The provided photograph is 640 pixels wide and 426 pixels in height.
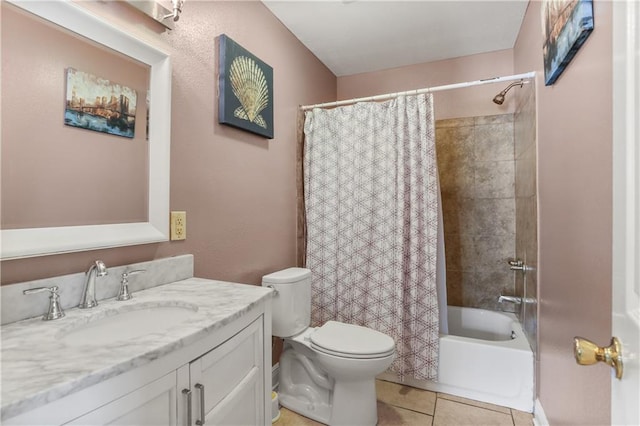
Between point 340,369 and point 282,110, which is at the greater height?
point 282,110

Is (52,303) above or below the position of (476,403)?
above

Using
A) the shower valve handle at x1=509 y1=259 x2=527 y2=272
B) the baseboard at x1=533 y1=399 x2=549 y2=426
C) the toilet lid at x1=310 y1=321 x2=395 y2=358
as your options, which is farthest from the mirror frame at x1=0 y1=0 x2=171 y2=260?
the shower valve handle at x1=509 y1=259 x2=527 y2=272

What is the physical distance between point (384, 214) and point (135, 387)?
1.67 m

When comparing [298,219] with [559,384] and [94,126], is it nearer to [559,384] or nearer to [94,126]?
[94,126]

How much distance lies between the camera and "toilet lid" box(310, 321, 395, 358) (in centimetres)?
154

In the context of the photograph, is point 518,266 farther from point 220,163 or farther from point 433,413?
point 220,163

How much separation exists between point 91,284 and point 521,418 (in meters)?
2.17

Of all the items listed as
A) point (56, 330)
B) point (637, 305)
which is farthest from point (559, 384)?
point (56, 330)

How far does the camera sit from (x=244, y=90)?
1741 mm

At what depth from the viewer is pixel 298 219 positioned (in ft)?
7.66

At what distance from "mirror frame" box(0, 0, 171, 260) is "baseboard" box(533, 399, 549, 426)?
199 centimetres

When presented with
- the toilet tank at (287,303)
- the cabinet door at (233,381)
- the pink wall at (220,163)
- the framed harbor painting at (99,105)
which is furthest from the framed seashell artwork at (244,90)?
the cabinet door at (233,381)

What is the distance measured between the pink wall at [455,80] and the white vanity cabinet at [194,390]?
7.66 feet

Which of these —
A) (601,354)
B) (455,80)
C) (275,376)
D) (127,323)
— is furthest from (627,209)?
(455,80)
